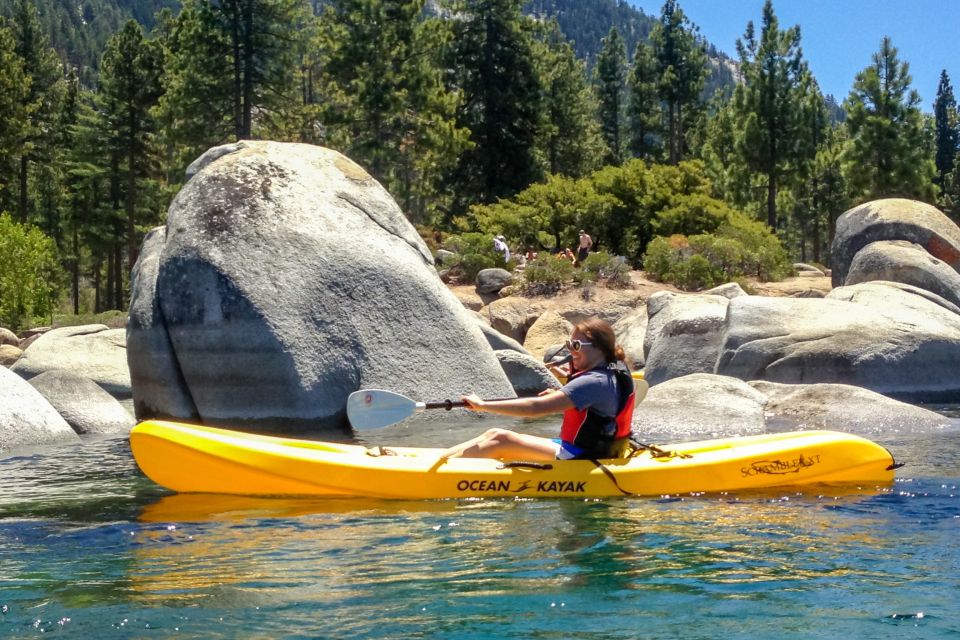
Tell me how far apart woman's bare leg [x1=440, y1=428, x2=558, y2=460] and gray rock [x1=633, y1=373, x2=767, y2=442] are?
2.79m

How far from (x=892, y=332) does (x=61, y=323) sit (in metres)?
22.5

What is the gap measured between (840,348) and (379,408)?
22.3 feet

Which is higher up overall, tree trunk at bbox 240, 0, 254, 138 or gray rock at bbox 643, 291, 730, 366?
tree trunk at bbox 240, 0, 254, 138

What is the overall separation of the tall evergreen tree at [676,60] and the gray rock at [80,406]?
38.4 m

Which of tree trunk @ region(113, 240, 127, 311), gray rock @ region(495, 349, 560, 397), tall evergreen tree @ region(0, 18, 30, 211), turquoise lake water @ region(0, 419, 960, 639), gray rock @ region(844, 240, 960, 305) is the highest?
tall evergreen tree @ region(0, 18, 30, 211)

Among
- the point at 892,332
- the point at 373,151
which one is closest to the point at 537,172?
the point at 373,151

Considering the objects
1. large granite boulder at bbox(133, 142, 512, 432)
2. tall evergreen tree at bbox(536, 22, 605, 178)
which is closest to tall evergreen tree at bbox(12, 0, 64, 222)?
tall evergreen tree at bbox(536, 22, 605, 178)

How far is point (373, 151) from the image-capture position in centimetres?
3198

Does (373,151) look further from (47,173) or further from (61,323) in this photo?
(47,173)

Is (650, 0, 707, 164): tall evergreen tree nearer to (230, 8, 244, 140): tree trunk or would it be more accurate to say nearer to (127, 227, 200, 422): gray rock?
(230, 8, 244, 140): tree trunk

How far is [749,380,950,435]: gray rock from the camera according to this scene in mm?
10445

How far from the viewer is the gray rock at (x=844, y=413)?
10.4 m

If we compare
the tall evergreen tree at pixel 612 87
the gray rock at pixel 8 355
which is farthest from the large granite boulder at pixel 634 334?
the tall evergreen tree at pixel 612 87

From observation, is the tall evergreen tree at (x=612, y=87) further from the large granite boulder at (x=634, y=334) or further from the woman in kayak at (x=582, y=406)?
the woman in kayak at (x=582, y=406)
